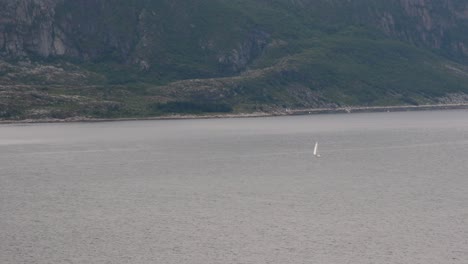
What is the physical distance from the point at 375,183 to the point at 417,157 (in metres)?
39.6

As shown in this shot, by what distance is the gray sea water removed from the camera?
222 ft

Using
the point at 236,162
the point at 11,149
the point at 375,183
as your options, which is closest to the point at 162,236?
the point at 375,183

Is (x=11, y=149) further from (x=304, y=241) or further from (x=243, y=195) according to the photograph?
(x=304, y=241)

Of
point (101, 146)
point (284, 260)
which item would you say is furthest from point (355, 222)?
point (101, 146)

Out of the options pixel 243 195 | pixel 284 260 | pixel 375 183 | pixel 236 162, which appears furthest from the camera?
pixel 236 162

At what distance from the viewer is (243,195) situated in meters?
97.8

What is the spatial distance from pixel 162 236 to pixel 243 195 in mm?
25118

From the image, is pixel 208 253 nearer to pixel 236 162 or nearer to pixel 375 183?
pixel 375 183

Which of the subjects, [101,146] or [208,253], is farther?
[101,146]

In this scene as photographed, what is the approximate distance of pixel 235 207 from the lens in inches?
3477

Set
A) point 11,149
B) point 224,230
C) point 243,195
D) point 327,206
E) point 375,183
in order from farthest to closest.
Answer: point 11,149, point 375,183, point 243,195, point 327,206, point 224,230

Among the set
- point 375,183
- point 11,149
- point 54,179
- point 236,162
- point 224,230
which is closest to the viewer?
point 224,230

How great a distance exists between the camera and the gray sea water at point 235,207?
2662 inches

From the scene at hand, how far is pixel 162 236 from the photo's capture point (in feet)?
243
